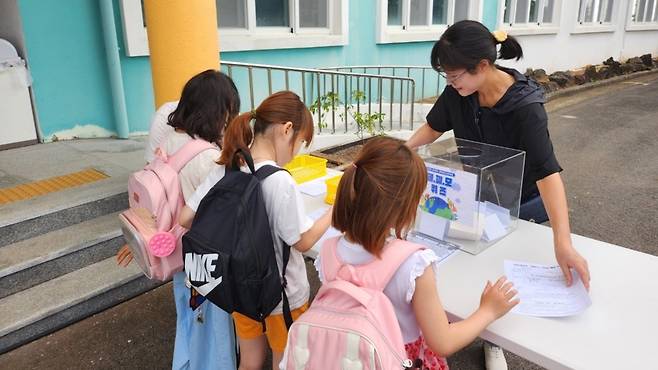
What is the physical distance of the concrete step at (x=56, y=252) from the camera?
9.17ft

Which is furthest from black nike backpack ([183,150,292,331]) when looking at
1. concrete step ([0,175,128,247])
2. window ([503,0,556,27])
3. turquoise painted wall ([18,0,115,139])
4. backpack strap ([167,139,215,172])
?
window ([503,0,556,27])

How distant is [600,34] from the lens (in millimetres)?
13781

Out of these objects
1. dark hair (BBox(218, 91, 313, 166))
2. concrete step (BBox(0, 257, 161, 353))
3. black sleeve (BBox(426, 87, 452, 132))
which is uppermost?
dark hair (BBox(218, 91, 313, 166))

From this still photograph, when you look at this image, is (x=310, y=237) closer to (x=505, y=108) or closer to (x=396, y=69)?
(x=505, y=108)

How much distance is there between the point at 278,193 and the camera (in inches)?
59.7

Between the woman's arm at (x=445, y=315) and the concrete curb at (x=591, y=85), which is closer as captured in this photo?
the woman's arm at (x=445, y=315)

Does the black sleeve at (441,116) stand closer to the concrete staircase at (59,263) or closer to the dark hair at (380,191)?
the dark hair at (380,191)

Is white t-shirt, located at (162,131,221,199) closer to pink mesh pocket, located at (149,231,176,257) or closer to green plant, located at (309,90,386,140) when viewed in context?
pink mesh pocket, located at (149,231,176,257)

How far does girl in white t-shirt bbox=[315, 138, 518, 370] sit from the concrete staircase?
7.11 feet

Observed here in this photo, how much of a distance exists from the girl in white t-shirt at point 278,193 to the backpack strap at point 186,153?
242mm

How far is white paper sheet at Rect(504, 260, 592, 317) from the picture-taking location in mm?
1445

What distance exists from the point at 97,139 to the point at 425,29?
5775 millimetres

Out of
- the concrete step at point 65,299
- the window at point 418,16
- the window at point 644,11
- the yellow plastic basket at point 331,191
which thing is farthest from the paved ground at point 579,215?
the window at point 644,11

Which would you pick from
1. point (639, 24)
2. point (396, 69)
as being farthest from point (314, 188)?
point (639, 24)
